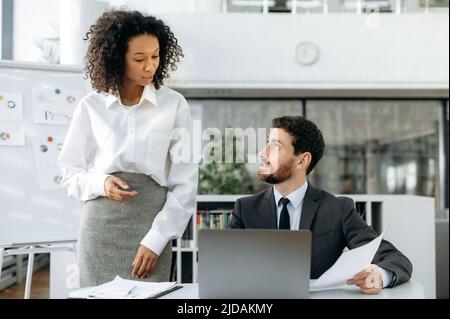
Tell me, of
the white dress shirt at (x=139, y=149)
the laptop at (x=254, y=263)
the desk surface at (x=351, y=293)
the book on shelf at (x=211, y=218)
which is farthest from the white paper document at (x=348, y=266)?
the book on shelf at (x=211, y=218)

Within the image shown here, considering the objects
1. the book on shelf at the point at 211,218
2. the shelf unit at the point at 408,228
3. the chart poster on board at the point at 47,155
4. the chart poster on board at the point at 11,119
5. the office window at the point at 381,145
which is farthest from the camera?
the office window at the point at 381,145

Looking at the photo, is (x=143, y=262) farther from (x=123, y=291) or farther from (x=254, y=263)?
(x=254, y=263)

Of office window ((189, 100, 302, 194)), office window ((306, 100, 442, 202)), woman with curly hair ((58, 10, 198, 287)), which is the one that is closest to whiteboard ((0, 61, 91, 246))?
office window ((189, 100, 302, 194))

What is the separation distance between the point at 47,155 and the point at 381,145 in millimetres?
5625

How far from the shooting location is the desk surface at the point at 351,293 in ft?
4.07

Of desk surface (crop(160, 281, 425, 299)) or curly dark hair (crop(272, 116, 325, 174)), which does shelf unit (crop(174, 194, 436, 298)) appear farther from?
desk surface (crop(160, 281, 425, 299))

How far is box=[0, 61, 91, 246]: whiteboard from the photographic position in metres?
2.32

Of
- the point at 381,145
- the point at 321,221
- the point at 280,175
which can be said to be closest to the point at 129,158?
the point at 280,175

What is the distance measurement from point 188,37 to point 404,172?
6167 millimetres

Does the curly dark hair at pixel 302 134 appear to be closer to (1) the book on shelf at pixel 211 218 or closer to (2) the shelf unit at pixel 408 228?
(1) the book on shelf at pixel 211 218

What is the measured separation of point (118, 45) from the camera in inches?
63.6

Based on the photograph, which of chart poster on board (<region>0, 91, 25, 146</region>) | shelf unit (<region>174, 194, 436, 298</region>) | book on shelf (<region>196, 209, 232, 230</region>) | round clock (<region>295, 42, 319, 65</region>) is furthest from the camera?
round clock (<region>295, 42, 319, 65</region>)

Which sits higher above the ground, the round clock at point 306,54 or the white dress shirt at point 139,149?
the round clock at point 306,54

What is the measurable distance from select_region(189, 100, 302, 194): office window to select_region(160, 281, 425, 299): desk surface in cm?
39
